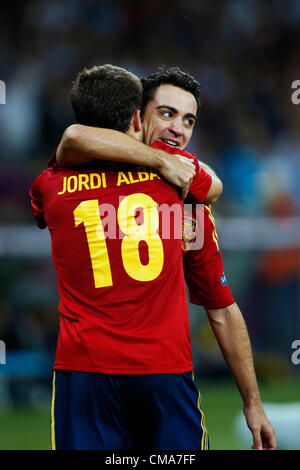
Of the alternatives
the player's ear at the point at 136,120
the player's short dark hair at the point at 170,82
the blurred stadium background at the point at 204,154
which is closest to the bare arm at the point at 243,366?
the player's ear at the point at 136,120

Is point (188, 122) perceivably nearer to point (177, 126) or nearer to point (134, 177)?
point (177, 126)

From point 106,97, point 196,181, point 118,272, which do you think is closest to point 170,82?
point 196,181

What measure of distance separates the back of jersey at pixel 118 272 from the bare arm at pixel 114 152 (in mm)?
48

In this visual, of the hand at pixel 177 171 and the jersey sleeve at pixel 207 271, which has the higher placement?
the hand at pixel 177 171

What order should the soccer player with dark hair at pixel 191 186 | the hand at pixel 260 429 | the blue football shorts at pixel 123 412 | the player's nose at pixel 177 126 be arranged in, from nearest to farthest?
the blue football shorts at pixel 123 412 < the soccer player with dark hair at pixel 191 186 < the hand at pixel 260 429 < the player's nose at pixel 177 126

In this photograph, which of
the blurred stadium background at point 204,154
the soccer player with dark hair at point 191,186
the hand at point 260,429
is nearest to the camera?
the soccer player with dark hair at point 191,186

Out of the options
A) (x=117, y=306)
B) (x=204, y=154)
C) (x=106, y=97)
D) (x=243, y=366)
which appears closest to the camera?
(x=117, y=306)

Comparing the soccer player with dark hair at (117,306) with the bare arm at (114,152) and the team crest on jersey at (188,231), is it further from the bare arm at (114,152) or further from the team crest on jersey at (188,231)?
the team crest on jersey at (188,231)

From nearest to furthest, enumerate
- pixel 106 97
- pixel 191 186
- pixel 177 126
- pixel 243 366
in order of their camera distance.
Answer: pixel 106 97 < pixel 191 186 < pixel 243 366 < pixel 177 126

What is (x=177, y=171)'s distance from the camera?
8.39 ft

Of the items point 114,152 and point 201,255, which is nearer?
point 114,152

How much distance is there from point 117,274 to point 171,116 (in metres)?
1.07

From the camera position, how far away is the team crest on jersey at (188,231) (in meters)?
2.78

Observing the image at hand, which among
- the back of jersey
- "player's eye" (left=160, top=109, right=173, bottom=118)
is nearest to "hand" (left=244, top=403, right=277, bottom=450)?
the back of jersey
